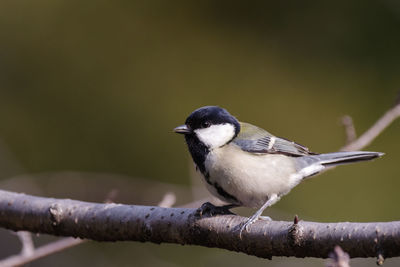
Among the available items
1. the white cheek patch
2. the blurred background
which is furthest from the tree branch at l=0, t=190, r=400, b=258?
the blurred background

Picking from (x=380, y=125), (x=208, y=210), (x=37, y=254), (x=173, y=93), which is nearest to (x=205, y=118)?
(x=208, y=210)

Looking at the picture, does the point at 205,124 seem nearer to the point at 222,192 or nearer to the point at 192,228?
the point at 222,192

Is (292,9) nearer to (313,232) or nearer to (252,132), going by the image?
(252,132)

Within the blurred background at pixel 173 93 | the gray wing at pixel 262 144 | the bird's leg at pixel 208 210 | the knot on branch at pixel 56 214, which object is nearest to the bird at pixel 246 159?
the gray wing at pixel 262 144

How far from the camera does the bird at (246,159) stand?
69.9 inches

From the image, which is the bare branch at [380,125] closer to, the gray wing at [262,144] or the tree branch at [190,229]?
the gray wing at [262,144]

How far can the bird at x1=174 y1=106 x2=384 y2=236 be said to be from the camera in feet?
5.83

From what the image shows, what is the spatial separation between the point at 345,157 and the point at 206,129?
51 centimetres

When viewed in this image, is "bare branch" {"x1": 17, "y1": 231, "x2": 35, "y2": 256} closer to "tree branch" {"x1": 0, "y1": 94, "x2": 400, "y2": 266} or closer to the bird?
"tree branch" {"x1": 0, "y1": 94, "x2": 400, "y2": 266}

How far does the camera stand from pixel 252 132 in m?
2.01

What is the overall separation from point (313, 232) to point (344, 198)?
1427 mm

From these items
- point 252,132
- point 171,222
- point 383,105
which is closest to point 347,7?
point 383,105

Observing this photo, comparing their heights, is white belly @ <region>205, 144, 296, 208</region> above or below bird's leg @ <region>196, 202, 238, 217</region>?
above

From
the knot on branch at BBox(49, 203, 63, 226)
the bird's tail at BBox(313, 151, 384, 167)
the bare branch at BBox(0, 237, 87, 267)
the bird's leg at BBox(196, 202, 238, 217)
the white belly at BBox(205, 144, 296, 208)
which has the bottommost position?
the bare branch at BBox(0, 237, 87, 267)
